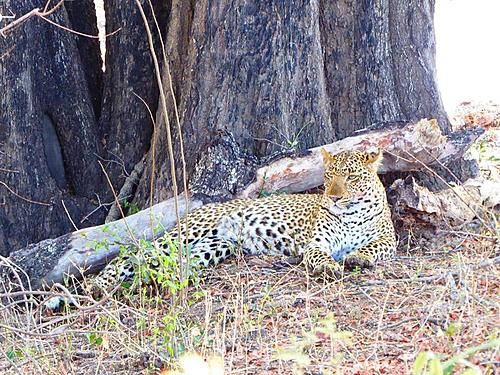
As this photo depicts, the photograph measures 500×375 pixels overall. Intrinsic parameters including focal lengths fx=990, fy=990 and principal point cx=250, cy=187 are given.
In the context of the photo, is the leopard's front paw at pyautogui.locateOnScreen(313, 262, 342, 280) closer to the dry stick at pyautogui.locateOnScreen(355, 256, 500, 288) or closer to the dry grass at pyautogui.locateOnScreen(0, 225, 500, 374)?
the dry grass at pyautogui.locateOnScreen(0, 225, 500, 374)

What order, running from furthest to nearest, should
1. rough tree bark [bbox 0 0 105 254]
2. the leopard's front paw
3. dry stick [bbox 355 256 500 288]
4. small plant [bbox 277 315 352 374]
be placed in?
1. rough tree bark [bbox 0 0 105 254]
2. the leopard's front paw
3. dry stick [bbox 355 256 500 288]
4. small plant [bbox 277 315 352 374]

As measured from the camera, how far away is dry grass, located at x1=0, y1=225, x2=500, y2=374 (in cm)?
475

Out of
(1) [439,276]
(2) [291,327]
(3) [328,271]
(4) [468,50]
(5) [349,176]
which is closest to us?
(2) [291,327]

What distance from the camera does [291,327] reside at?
554 centimetres

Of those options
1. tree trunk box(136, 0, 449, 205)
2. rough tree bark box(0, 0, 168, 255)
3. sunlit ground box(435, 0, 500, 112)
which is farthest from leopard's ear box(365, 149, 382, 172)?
sunlit ground box(435, 0, 500, 112)

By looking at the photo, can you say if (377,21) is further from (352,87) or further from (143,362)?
(143,362)

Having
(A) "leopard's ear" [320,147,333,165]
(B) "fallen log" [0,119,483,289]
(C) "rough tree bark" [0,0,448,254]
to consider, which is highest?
(C) "rough tree bark" [0,0,448,254]

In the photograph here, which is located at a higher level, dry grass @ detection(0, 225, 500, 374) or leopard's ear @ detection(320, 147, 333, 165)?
leopard's ear @ detection(320, 147, 333, 165)

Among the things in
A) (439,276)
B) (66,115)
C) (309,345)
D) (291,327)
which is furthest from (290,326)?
(66,115)

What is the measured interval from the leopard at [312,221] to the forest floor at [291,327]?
0.55 m

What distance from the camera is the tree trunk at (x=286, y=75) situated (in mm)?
7691

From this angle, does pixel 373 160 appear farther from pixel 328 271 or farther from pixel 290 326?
pixel 290 326

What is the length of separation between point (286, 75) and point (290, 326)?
9.11 feet

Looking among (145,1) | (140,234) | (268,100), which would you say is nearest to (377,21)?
(268,100)
